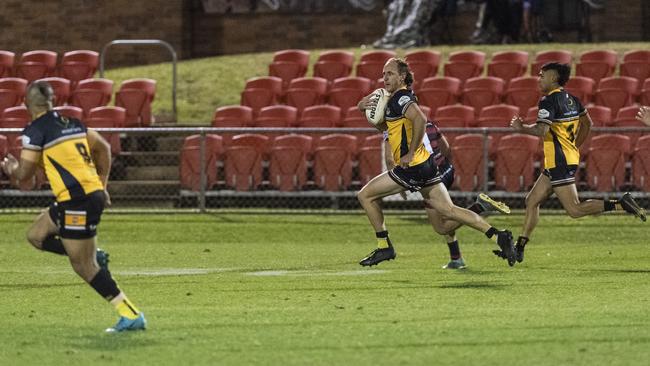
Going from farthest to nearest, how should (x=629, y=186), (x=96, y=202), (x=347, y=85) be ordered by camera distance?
(x=347, y=85), (x=629, y=186), (x=96, y=202)

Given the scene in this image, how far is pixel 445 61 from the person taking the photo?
94.9ft

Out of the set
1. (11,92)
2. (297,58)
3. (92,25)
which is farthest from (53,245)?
(92,25)

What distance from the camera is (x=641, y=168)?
21672 millimetres

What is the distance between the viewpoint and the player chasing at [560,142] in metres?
15.1

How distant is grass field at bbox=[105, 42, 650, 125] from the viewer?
2830cm

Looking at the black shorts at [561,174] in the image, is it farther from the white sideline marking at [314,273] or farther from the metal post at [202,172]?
the metal post at [202,172]

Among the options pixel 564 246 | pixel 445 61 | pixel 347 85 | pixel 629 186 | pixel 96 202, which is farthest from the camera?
pixel 445 61

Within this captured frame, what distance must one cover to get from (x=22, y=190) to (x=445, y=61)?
9.40m

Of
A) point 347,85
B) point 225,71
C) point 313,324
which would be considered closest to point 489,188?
point 347,85

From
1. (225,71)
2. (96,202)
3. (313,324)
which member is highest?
(96,202)

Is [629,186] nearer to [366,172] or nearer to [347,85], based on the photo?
[366,172]

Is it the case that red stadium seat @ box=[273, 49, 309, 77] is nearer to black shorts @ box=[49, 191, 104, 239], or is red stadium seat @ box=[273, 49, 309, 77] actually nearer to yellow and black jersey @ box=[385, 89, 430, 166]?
yellow and black jersey @ box=[385, 89, 430, 166]

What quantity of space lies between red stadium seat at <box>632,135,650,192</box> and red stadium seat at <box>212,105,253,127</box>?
20.7 ft

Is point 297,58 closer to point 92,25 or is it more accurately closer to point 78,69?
point 78,69
